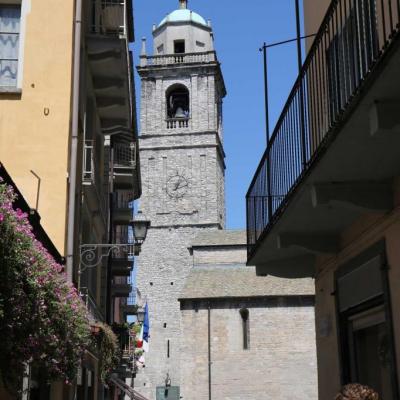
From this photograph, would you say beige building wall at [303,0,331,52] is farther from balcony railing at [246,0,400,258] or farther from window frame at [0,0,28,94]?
Answer: window frame at [0,0,28,94]

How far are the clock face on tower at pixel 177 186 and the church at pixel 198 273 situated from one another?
82 millimetres

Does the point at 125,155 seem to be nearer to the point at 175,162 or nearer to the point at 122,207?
the point at 122,207

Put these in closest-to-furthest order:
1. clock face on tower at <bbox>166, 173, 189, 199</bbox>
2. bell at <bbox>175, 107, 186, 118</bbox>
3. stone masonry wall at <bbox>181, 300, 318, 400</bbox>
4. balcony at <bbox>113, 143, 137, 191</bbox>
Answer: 1. balcony at <bbox>113, 143, 137, 191</bbox>
2. stone masonry wall at <bbox>181, 300, 318, 400</bbox>
3. clock face on tower at <bbox>166, 173, 189, 199</bbox>
4. bell at <bbox>175, 107, 186, 118</bbox>

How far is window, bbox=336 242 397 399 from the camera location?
7.68 m

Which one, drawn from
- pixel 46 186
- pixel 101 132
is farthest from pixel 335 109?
pixel 101 132

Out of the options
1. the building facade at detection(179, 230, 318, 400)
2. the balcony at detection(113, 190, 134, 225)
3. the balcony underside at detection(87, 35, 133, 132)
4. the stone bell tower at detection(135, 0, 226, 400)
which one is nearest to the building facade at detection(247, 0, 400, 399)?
the balcony underside at detection(87, 35, 133, 132)

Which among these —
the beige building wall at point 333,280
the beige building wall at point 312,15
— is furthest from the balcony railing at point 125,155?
the beige building wall at point 333,280

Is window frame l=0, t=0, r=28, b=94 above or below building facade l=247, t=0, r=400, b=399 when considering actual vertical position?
above

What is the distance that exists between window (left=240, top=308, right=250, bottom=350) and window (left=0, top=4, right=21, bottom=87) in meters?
29.0

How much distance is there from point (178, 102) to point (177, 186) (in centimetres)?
869

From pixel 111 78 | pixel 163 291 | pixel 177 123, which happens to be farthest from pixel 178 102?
pixel 111 78

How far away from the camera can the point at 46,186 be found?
1372cm

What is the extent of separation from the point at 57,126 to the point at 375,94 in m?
9.32

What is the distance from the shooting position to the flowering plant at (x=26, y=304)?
21.2ft
